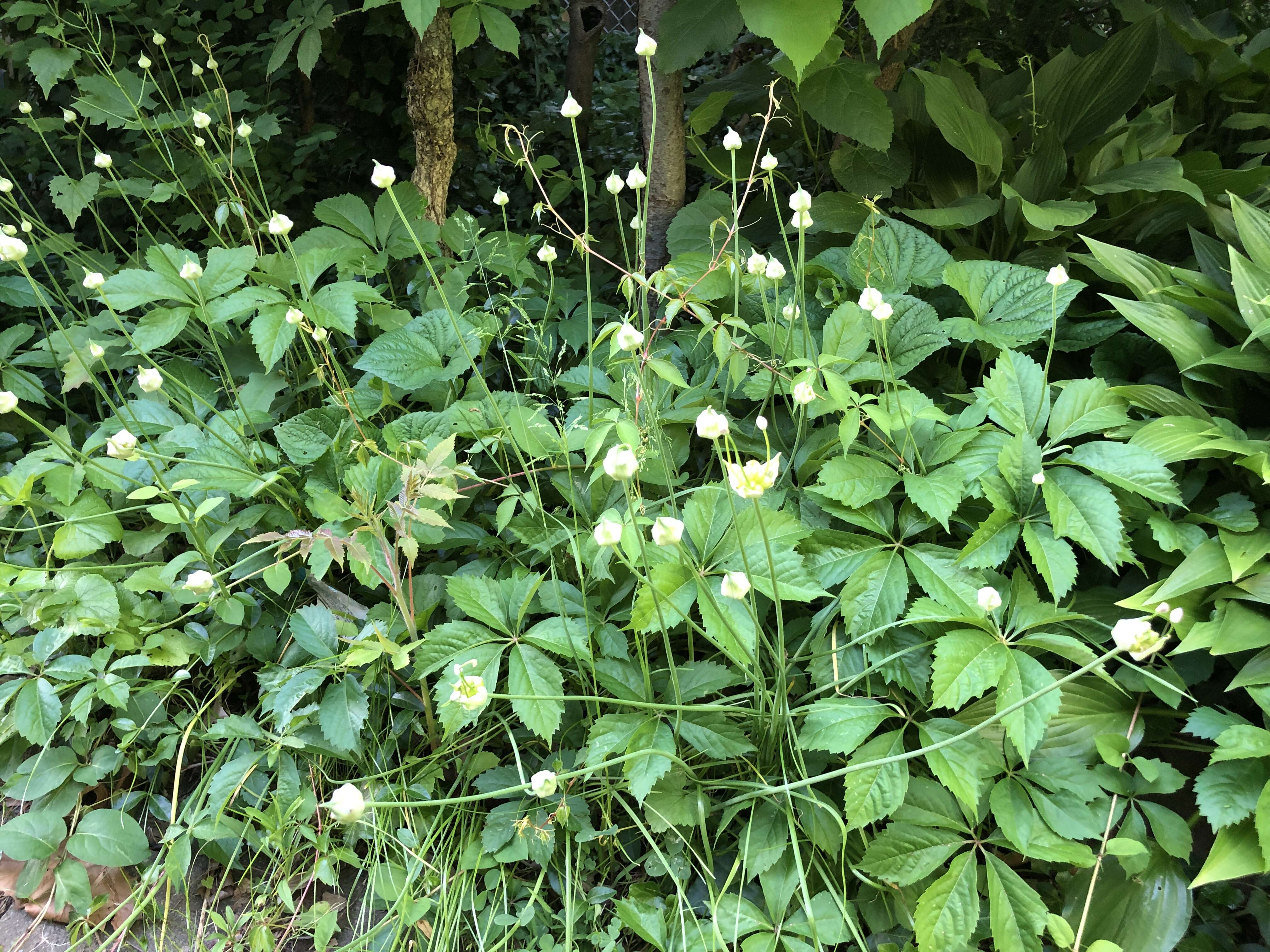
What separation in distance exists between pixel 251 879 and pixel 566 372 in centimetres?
95

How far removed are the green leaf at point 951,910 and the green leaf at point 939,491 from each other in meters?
0.41

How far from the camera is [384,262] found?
1618 mm

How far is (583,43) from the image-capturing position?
2254mm

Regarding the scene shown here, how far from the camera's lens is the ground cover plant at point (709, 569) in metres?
0.98

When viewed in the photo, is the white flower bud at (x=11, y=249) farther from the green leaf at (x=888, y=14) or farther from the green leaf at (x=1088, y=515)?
the green leaf at (x=1088, y=515)

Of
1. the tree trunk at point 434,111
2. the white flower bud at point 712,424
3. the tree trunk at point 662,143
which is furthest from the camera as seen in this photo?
the tree trunk at point 434,111


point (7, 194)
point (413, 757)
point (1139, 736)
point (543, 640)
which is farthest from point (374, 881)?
point (7, 194)

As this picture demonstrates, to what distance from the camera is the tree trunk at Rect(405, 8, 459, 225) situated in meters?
1.75

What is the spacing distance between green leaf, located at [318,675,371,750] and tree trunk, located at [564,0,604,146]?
1.83 meters

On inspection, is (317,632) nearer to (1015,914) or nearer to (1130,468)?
(1015,914)

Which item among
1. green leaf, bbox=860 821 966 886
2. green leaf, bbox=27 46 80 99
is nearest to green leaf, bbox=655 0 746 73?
green leaf, bbox=860 821 966 886

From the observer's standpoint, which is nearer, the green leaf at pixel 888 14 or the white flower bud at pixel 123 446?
the white flower bud at pixel 123 446

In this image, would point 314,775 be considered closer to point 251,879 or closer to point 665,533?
point 251,879

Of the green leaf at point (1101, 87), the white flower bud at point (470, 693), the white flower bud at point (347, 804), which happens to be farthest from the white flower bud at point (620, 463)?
the green leaf at point (1101, 87)
